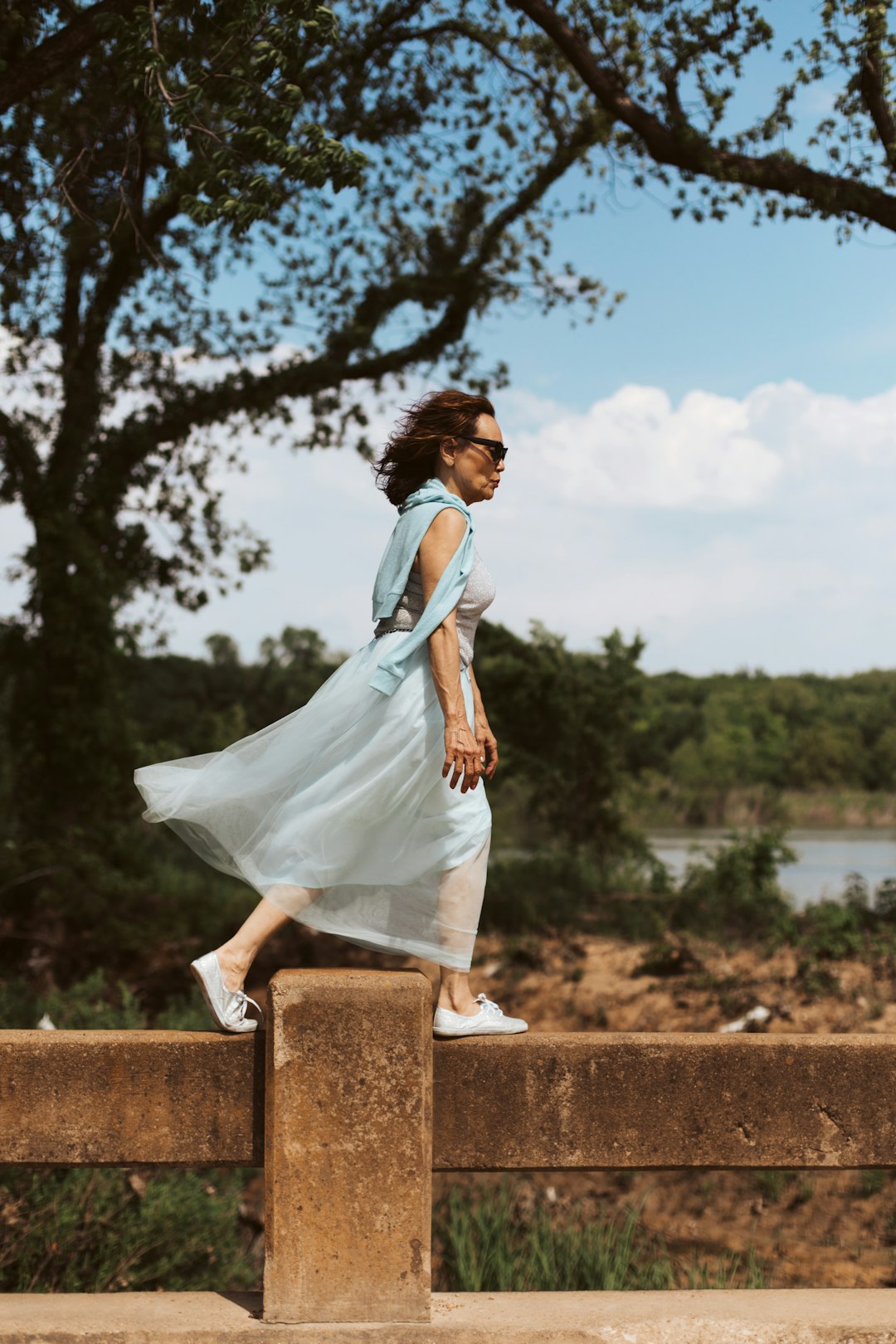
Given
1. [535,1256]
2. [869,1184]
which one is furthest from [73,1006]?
Answer: [869,1184]

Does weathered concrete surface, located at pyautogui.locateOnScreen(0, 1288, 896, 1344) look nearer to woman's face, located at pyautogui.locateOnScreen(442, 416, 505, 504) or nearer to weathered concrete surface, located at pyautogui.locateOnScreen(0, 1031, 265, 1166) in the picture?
weathered concrete surface, located at pyautogui.locateOnScreen(0, 1031, 265, 1166)

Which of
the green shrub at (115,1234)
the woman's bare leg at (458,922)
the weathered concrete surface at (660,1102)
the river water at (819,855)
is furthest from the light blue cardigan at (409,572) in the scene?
the river water at (819,855)

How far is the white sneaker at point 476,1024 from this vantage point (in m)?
3.41

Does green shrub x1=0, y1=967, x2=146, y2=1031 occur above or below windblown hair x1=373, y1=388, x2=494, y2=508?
below

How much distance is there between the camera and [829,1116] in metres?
3.45

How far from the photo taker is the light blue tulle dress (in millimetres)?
3445

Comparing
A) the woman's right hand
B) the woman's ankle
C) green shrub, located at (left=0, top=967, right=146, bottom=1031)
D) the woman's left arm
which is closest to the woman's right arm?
the woman's right hand

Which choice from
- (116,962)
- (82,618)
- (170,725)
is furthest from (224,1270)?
(170,725)

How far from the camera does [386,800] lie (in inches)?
136

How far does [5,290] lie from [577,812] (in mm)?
7645

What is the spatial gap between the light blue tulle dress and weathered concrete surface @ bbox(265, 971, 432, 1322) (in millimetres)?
278

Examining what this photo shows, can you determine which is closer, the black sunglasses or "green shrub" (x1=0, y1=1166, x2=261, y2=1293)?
the black sunglasses

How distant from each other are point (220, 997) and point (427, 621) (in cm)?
118

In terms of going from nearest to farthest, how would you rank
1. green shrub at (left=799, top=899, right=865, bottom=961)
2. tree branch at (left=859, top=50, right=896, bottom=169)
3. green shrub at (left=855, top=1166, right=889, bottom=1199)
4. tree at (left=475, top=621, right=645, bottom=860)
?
tree branch at (left=859, top=50, right=896, bottom=169) < green shrub at (left=855, top=1166, right=889, bottom=1199) < green shrub at (left=799, top=899, right=865, bottom=961) < tree at (left=475, top=621, right=645, bottom=860)
